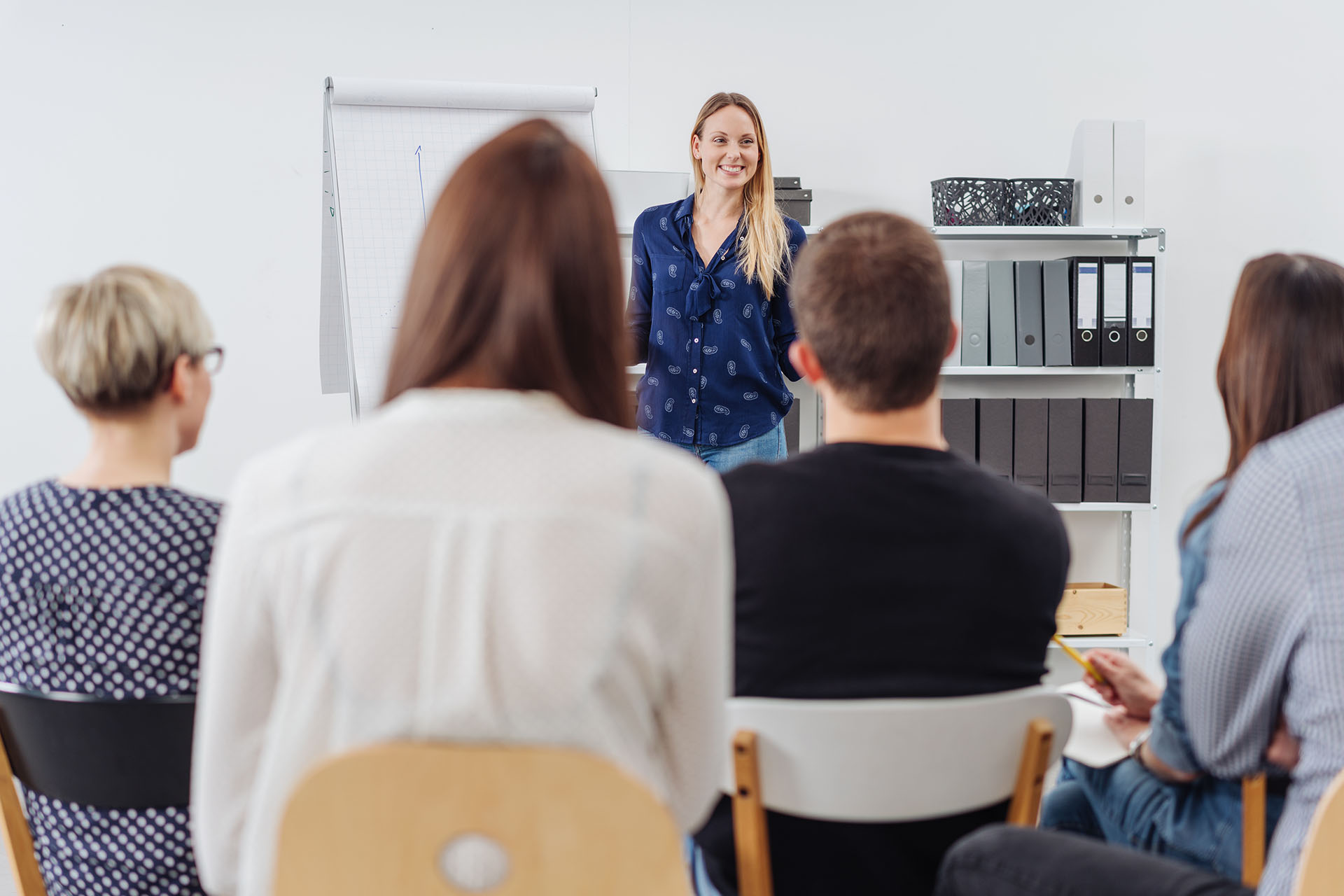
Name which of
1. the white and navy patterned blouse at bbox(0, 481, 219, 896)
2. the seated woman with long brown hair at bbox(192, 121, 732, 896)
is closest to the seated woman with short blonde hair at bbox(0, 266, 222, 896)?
the white and navy patterned blouse at bbox(0, 481, 219, 896)

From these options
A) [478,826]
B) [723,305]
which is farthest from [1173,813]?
[723,305]

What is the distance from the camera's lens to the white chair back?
1011 millimetres

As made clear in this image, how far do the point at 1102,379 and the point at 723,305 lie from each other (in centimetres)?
169

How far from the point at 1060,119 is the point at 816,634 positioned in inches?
124

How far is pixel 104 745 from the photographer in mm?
1105

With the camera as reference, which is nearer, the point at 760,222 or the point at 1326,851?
the point at 1326,851

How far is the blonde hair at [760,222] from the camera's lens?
273cm

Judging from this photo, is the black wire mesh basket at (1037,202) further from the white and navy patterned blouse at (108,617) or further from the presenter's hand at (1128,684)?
the white and navy patterned blouse at (108,617)

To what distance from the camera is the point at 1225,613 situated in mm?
1082

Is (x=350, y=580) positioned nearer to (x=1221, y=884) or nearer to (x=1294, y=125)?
(x=1221, y=884)

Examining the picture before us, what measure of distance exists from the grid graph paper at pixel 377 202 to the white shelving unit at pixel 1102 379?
1.45 meters

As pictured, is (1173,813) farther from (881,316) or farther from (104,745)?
(104,745)

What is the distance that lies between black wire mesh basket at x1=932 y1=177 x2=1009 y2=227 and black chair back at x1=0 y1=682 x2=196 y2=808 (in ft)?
9.56

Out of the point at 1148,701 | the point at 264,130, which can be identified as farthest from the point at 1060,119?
the point at 1148,701
